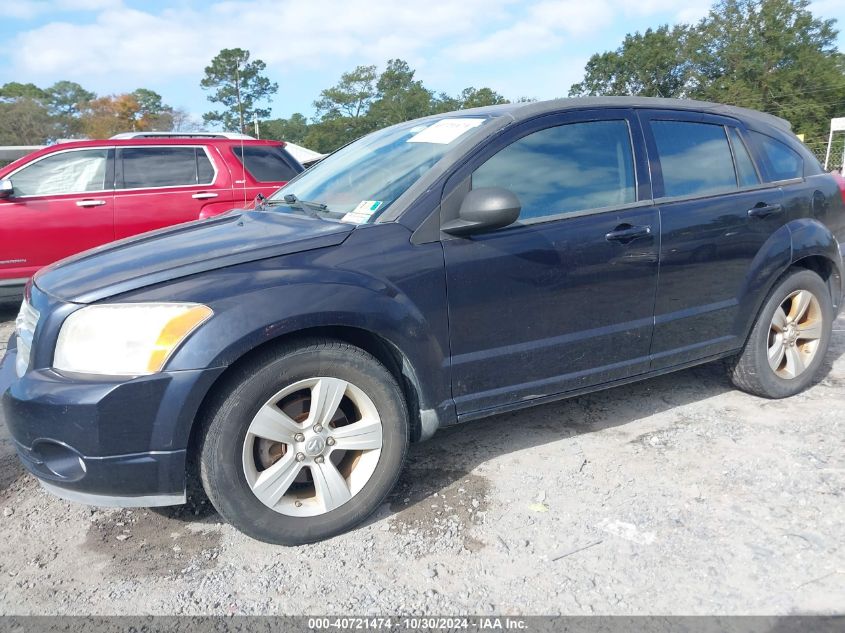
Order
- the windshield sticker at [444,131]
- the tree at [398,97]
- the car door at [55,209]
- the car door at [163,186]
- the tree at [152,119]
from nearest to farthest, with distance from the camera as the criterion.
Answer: the windshield sticker at [444,131] → the car door at [55,209] → the car door at [163,186] → the tree at [152,119] → the tree at [398,97]

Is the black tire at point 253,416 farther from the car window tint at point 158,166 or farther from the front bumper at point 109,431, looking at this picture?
the car window tint at point 158,166

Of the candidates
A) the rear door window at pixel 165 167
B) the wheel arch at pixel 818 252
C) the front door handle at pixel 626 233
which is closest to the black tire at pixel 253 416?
the front door handle at pixel 626 233

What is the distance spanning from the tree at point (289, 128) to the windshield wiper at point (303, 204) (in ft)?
216

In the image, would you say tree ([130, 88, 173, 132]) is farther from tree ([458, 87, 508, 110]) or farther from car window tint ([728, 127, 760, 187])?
car window tint ([728, 127, 760, 187])

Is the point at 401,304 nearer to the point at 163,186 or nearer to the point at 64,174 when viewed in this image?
the point at 163,186

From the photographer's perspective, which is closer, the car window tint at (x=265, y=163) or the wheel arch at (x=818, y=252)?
the wheel arch at (x=818, y=252)

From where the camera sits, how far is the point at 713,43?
58688mm

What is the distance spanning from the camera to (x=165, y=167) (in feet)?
23.0

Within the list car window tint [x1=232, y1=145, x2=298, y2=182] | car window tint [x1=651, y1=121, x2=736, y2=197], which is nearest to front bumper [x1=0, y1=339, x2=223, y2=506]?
car window tint [x1=651, y1=121, x2=736, y2=197]

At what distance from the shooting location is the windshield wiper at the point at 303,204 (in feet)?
10.4

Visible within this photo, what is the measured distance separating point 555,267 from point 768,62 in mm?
62579

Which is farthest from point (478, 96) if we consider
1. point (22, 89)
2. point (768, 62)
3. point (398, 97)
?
point (22, 89)

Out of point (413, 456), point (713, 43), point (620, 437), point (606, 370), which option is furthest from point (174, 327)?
point (713, 43)

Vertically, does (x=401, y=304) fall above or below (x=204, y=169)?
below
